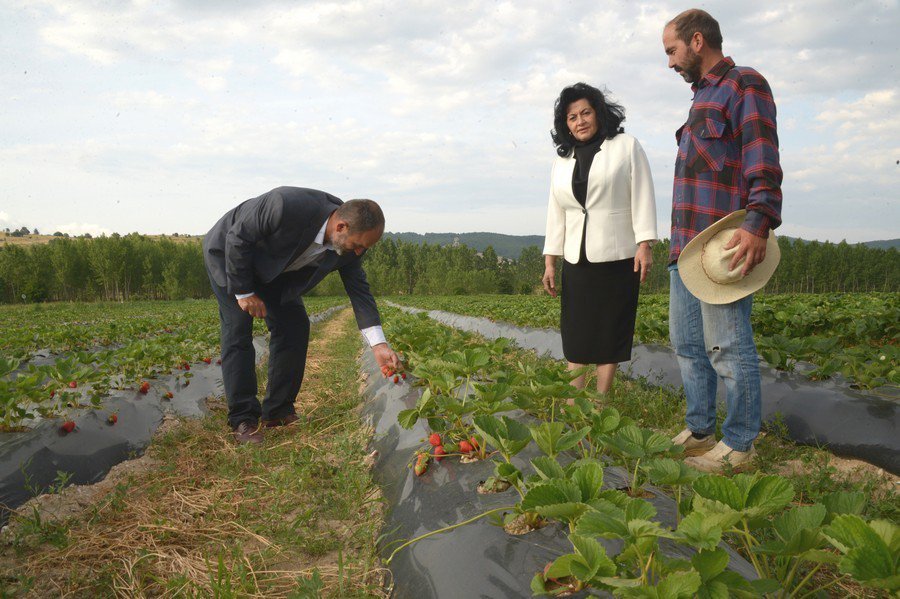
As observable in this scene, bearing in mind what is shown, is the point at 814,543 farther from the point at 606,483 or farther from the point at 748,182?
the point at 748,182

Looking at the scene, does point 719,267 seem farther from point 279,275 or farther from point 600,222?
point 279,275

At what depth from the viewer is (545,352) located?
738 centimetres

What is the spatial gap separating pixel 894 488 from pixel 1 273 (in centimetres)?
6073

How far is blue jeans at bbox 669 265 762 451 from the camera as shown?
8.39ft

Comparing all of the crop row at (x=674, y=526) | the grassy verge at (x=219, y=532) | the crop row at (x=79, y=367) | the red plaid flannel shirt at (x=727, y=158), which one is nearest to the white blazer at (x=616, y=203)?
the red plaid flannel shirt at (x=727, y=158)

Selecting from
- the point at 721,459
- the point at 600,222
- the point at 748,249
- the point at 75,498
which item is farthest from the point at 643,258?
the point at 75,498

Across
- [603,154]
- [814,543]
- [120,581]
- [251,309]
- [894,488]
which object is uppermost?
[603,154]

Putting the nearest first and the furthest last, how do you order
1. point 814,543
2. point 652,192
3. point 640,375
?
1. point 814,543
2. point 652,192
3. point 640,375

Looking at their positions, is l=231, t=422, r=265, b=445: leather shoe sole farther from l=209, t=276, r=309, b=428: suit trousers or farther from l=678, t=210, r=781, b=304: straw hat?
l=678, t=210, r=781, b=304: straw hat

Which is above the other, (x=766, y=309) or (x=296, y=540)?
(x=766, y=309)

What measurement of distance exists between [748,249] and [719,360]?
0.61 meters

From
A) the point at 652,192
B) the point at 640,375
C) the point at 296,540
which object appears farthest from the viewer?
the point at 640,375

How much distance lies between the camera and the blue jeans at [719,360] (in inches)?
101

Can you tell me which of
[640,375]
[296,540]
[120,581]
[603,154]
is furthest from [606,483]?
[640,375]
